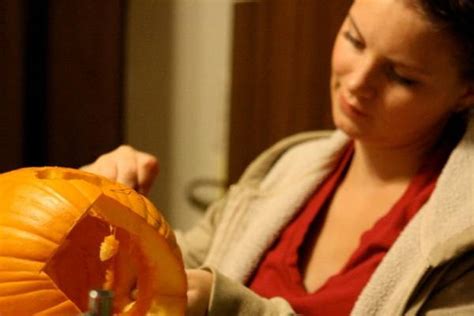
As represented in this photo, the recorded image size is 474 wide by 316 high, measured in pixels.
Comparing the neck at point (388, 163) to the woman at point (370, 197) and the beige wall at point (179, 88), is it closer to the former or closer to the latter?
the woman at point (370, 197)

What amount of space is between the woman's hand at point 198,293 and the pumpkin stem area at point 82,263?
0.37 feet

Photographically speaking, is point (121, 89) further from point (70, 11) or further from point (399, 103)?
point (399, 103)

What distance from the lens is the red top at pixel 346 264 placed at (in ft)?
2.78

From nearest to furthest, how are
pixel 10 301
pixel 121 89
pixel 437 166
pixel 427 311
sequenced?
pixel 10 301, pixel 427 311, pixel 437 166, pixel 121 89

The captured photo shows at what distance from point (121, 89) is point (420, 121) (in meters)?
0.74

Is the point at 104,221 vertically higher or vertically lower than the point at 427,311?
higher

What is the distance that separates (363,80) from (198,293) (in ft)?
1.10

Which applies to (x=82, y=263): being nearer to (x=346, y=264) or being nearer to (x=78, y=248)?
(x=78, y=248)

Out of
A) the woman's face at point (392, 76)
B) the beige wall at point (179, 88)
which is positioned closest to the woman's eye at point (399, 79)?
the woman's face at point (392, 76)

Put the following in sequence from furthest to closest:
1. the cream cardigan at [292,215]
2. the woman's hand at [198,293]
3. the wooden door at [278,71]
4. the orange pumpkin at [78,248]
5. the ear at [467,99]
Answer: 1. the wooden door at [278,71]
2. the ear at [467,99]
3. the cream cardigan at [292,215]
4. the woman's hand at [198,293]
5. the orange pumpkin at [78,248]

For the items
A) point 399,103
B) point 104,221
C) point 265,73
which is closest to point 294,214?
point 399,103

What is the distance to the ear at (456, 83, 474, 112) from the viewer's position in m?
0.89

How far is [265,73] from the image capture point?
1.50 meters

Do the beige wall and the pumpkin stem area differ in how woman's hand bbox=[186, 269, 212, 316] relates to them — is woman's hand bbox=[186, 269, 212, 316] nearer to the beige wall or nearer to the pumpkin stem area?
the pumpkin stem area
